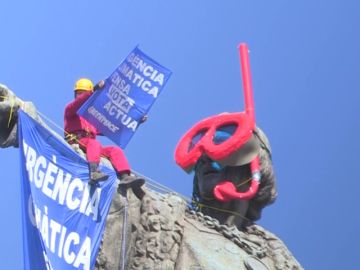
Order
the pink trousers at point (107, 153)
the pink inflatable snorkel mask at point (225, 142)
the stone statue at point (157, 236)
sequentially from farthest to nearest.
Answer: the pink inflatable snorkel mask at point (225, 142)
the pink trousers at point (107, 153)
the stone statue at point (157, 236)

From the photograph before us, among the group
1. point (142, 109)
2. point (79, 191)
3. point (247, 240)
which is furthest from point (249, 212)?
point (79, 191)

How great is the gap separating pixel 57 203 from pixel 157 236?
0.94 meters

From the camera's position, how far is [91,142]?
28.2 feet

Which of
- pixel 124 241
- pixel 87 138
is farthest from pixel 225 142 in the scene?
pixel 124 241

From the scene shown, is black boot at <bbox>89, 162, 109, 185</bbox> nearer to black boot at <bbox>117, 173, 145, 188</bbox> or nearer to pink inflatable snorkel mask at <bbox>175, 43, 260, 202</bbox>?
black boot at <bbox>117, 173, 145, 188</bbox>

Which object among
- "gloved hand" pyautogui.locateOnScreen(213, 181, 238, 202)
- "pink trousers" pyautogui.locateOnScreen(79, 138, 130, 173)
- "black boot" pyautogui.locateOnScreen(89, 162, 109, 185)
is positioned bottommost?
"gloved hand" pyautogui.locateOnScreen(213, 181, 238, 202)

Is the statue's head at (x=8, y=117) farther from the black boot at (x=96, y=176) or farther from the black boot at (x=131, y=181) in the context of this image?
the black boot at (x=131, y=181)

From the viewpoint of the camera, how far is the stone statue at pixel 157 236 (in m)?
8.02

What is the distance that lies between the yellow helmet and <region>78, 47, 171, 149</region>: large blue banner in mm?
97

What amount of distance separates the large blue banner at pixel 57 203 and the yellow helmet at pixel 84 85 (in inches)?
49.9

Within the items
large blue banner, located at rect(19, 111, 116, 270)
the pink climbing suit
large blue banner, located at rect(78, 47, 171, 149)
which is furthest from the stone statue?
large blue banner, located at rect(78, 47, 171, 149)

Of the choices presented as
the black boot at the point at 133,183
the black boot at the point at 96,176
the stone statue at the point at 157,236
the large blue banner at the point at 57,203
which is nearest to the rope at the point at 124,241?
the stone statue at the point at 157,236

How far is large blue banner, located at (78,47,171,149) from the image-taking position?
9.12 metres

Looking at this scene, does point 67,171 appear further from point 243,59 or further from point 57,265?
point 243,59
